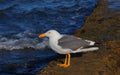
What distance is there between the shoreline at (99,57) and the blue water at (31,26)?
54.6 inches

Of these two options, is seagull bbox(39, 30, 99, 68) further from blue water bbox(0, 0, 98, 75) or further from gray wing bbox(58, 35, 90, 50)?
blue water bbox(0, 0, 98, 75)

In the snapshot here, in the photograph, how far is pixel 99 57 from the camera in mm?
6406

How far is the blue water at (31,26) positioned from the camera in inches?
351

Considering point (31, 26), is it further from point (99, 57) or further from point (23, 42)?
point (99, 57)

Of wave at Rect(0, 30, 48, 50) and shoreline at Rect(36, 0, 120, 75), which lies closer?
shoreline at Rect(36, 0, 120, 75)

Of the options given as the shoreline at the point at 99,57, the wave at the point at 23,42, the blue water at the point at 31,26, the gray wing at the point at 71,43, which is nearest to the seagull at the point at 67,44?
the gray wing at the point at 71,43

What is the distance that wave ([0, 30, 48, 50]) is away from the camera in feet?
34.1

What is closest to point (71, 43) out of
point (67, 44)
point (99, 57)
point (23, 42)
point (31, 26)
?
point (67, 44)

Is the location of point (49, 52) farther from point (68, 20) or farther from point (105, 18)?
point (68, 20)

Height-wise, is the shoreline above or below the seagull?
below

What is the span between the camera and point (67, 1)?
55.0 feet

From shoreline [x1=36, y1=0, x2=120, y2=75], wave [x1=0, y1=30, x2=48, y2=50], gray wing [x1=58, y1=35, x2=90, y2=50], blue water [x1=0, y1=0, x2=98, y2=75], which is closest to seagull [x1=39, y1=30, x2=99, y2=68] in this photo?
gray wing [x1=58, y1=35, x2=90, y2=50]

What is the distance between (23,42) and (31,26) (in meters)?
2.14

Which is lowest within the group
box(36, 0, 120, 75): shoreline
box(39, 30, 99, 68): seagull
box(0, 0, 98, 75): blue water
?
box(0, 0, 98, 75): blue water
